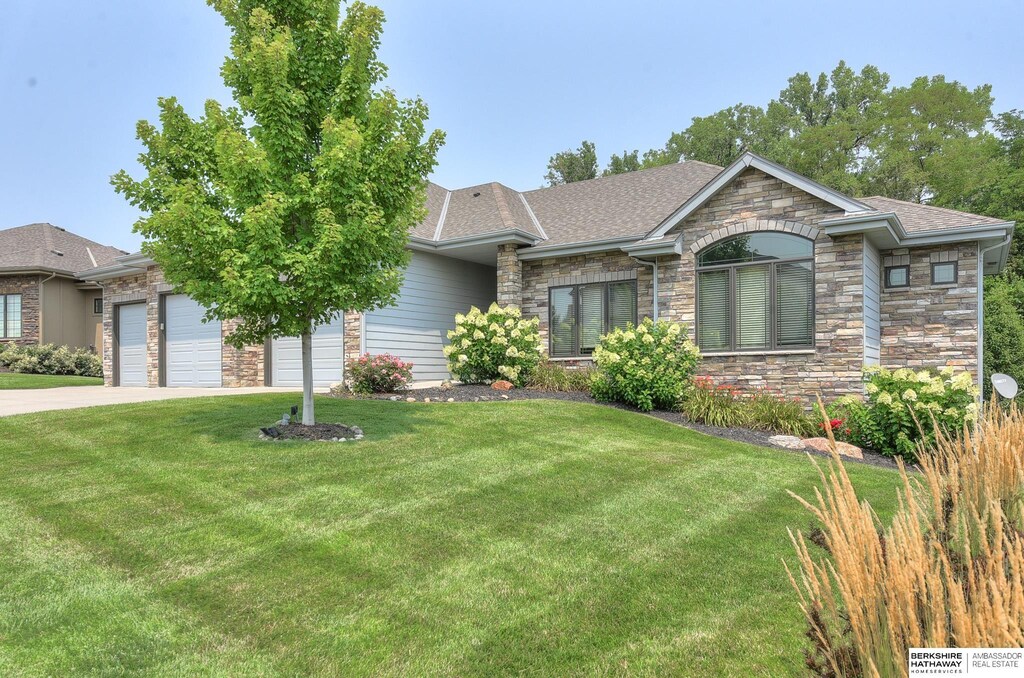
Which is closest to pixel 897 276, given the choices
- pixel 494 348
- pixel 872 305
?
pixel 872 305

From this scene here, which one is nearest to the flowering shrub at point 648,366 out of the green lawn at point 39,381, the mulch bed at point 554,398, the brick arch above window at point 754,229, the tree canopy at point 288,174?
the mulch bed at point 554,398

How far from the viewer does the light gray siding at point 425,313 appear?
14875 mm

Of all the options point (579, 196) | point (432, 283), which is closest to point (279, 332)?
point (432, 283)

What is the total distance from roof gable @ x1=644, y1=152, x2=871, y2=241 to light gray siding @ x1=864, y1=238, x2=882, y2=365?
2.86 ft

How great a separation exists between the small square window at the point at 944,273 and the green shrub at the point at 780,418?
393 centimetres

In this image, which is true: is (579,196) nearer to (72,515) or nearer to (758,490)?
(758,490)

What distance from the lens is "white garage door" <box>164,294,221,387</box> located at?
1748 centimetres

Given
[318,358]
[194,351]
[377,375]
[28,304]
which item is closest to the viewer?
[377,375]

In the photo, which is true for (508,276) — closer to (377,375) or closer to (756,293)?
(377,375)

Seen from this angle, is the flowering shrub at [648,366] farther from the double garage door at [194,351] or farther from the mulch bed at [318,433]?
the double garage door at [194,351]

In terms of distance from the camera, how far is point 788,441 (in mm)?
9352

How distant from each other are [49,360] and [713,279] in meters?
22.6

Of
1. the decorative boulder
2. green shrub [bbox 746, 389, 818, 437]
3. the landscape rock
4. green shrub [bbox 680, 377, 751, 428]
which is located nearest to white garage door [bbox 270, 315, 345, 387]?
green shrub [bbox 680, 377, 751, 428]

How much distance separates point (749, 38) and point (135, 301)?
19.6 metres
